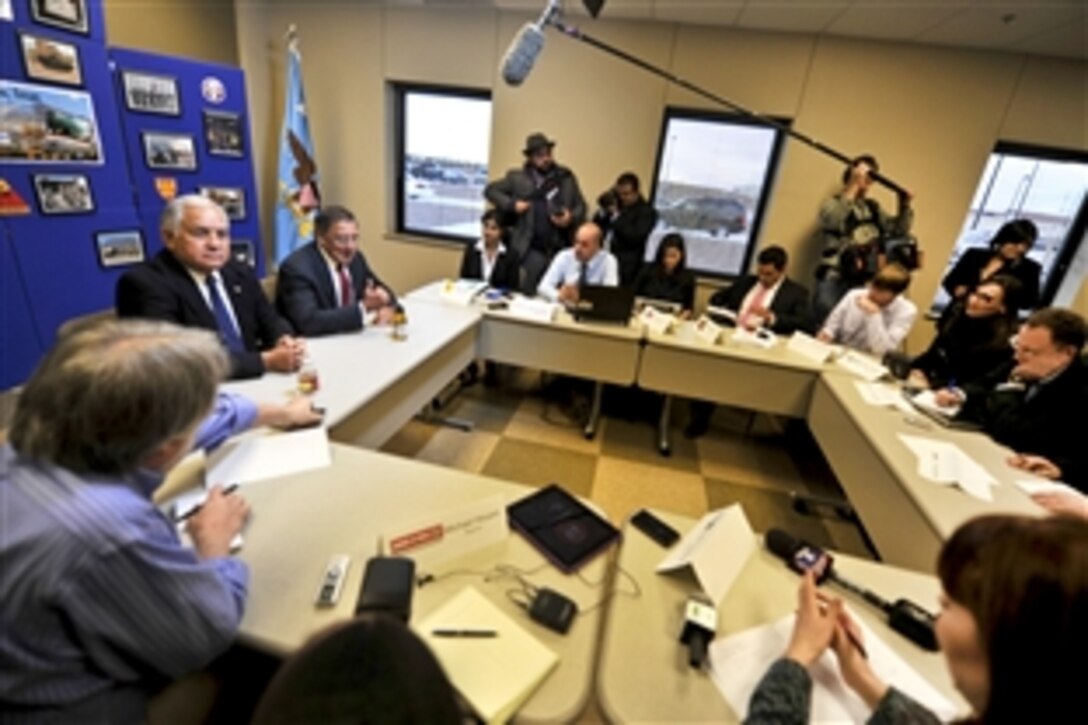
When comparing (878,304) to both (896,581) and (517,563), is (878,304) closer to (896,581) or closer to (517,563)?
(896,581)

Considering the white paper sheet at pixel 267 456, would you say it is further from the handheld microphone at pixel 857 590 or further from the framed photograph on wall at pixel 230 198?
the framed photograph on wall at pixel 230 198

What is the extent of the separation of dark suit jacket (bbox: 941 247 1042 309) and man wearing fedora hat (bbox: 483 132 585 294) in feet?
9.46

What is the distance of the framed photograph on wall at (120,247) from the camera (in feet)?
9.18

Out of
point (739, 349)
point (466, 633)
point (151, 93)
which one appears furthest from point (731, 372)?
point (151, 93)

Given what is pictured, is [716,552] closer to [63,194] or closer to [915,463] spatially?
[915,463]

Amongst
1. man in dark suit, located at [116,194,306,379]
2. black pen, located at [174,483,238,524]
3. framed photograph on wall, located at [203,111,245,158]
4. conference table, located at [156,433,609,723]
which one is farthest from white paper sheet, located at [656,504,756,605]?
framed photograph on wall, located at [203,111,245,158]

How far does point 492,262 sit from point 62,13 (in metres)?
2.48

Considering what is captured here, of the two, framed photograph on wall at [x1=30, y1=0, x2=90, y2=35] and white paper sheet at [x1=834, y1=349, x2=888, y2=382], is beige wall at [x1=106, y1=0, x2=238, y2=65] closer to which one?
framed photograph on wall at [x1=30, y1=0, x2=90, y2=35]

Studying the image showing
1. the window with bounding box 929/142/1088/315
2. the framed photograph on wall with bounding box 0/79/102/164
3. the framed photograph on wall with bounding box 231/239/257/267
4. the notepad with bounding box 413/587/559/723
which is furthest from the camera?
the window with bounding box 929/142/1088/315

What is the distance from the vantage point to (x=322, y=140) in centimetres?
483

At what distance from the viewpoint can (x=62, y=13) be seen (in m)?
2.44

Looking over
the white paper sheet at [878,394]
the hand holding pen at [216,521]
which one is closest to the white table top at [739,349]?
the white paper sheet at [878,394]

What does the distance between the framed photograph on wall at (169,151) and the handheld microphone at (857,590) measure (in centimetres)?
384

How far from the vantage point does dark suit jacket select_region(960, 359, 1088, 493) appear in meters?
1.76
